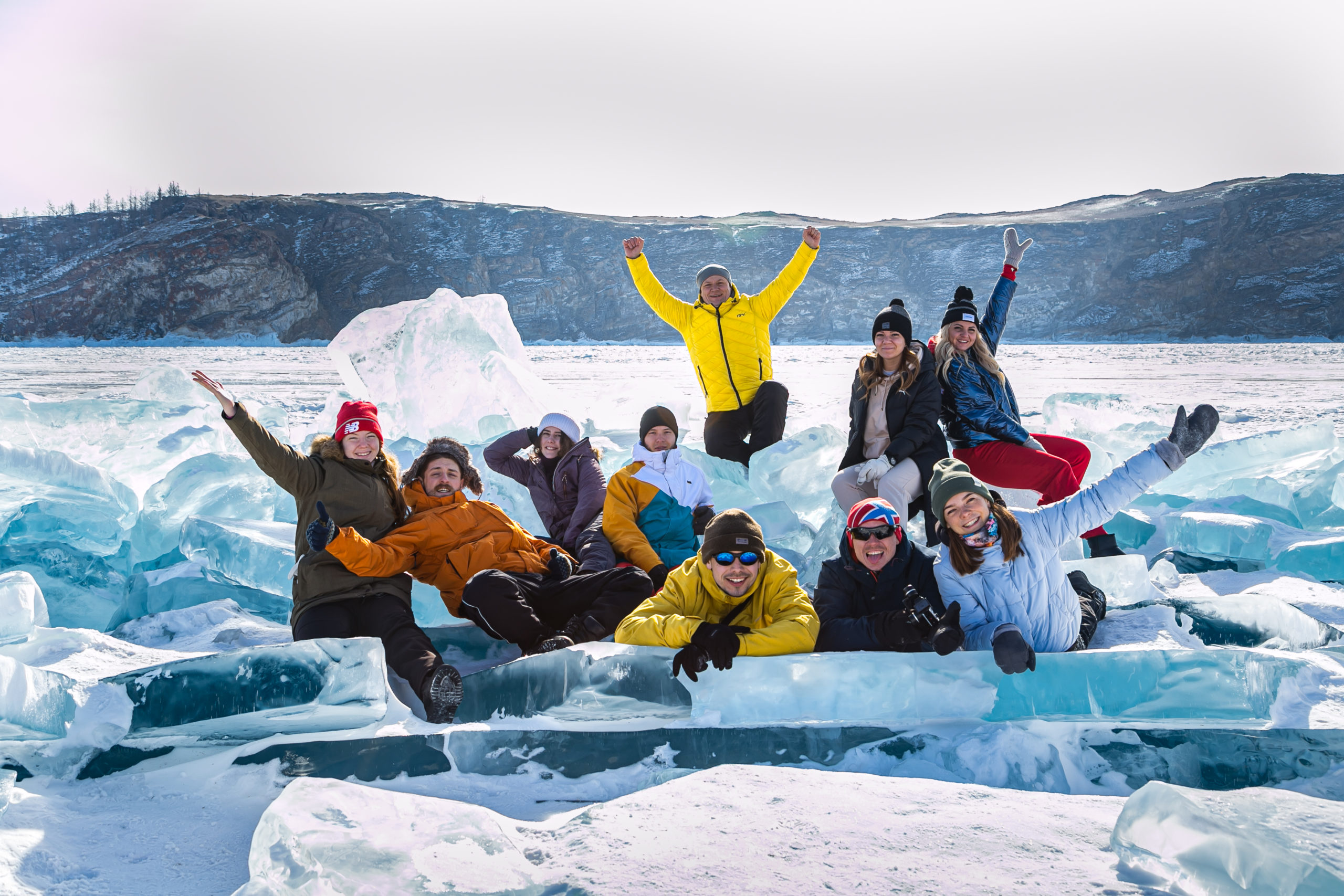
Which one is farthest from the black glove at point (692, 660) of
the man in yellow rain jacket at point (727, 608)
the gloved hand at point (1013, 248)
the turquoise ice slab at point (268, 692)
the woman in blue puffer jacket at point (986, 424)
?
the gloved hand at point (1013, 248)

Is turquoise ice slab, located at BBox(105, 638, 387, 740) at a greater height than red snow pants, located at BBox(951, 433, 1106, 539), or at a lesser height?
lesser

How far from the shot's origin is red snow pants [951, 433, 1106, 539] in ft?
10.9

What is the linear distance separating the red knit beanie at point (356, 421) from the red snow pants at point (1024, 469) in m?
2.27

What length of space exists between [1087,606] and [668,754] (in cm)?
152

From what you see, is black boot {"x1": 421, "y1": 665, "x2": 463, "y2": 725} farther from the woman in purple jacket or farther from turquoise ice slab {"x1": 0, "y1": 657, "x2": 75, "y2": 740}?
the woman in purple jacket

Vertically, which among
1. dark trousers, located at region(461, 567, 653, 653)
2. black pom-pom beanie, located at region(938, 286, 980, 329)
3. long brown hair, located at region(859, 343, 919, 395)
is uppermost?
black pom-pom beanie, located at region(938, 286, 980, 329)

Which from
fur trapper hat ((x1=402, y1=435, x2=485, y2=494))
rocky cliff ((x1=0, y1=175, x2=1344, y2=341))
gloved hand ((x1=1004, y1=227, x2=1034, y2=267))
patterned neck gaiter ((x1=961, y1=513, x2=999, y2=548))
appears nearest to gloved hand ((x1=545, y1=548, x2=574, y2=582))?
fur trapper hat ((x1=402, y1=435, x2=485, y2=494))

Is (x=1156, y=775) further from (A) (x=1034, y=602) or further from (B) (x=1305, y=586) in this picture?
(B) (x=1305, y=586)

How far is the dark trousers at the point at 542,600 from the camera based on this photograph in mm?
2746

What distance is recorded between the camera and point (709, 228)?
66375 mm

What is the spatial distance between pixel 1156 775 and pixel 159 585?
4.11 m

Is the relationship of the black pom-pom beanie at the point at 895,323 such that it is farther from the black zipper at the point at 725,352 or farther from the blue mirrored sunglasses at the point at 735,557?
the blue mirrored sunglasses at the point at 735,557

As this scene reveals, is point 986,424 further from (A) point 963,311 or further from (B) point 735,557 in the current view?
(B) point 735,557

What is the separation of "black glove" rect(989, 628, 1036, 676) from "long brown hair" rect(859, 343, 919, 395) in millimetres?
1322
